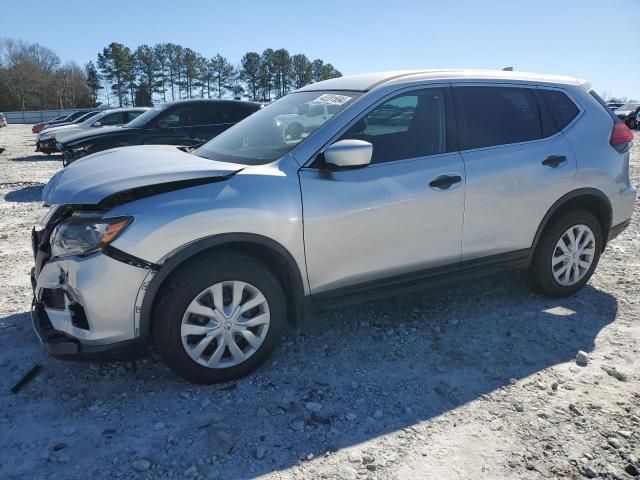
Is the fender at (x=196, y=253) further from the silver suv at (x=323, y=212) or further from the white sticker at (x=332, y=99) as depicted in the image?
the white sticker at (x=332, y=99)

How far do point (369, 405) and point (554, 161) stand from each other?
2.44 m

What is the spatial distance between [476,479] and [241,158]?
232 cm

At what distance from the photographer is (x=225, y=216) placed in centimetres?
279

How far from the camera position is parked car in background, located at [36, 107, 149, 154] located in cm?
1563

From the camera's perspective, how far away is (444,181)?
3.43 m

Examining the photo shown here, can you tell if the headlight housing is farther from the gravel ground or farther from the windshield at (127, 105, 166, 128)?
the windshield at (127, 105, 166, 128)

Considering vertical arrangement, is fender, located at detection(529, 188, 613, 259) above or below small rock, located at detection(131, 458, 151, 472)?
above

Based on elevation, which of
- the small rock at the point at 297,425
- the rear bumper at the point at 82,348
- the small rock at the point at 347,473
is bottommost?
the small rock at the point at 347,473

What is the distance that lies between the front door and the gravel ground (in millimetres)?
579

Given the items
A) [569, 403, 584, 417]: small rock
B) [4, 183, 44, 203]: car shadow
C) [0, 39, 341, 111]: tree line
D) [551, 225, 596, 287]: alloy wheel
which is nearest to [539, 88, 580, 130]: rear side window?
[551, 225, 596, 287]: alloy wheel

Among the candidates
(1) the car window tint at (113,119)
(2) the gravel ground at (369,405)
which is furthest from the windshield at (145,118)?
(1) the car window tint at (113,119)

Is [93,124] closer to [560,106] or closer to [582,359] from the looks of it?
[560,106]

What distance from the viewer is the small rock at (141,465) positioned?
237 centimetres

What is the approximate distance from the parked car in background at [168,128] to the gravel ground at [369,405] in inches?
235
